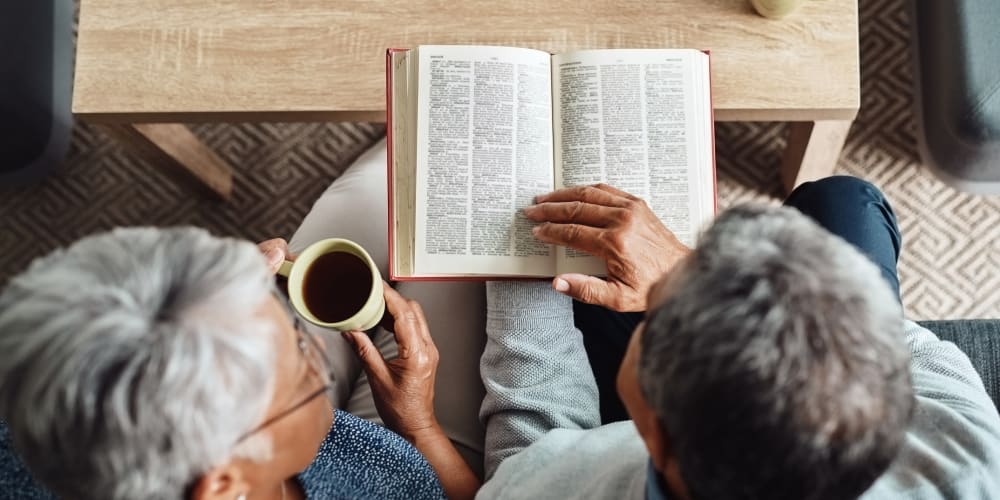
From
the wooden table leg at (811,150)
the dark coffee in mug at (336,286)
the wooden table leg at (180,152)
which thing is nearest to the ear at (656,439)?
the dark coffee in mug at (336,286)

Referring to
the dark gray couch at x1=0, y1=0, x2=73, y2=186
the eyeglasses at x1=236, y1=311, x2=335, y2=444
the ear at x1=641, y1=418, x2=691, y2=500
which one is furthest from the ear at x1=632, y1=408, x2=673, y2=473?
the dark gray couch at x1=0, y1=0, x2=73, y2=186

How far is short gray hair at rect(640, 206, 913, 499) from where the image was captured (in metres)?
0.46

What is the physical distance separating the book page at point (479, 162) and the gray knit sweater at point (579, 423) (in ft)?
0.21

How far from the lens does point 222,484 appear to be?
555 millimetres

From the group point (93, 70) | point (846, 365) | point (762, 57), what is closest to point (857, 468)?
point (846, 365)

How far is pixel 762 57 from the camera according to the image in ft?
3.14

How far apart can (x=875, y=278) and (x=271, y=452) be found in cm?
43

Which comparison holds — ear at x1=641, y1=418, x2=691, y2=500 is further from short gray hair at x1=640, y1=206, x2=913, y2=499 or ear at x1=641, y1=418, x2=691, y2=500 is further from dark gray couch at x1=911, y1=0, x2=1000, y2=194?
dark gray couch at x1=911, y1=0, x2=1000, y2=194

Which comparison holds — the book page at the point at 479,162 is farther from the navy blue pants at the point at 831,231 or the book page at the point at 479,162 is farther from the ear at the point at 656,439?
the ear at the point at 656,439

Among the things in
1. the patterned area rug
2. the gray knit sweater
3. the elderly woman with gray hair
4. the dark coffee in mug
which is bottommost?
the patterned area rug

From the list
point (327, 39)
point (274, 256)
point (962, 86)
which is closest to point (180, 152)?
point (327, 39)

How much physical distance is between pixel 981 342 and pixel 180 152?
47.7 inches

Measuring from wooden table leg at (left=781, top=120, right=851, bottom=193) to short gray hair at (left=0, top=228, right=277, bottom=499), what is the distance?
89 centimetres

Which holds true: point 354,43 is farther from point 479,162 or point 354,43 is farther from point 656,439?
point 656,439
